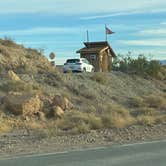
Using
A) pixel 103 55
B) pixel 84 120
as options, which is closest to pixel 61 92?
pixel 84 120

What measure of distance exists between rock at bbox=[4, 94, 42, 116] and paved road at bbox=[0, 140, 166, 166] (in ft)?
46.1

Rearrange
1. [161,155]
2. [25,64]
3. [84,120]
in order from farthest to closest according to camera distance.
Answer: [25,64] → [84,120] → [161,155]

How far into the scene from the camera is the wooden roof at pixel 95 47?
7194cm

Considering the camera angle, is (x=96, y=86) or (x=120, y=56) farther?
(x=120, y=56)

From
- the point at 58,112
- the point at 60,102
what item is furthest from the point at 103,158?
the point at 60,102

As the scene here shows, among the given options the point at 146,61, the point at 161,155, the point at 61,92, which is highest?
the point at 146,61

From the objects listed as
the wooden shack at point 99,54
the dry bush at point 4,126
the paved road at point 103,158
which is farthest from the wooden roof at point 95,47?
the paved road at point 103,158

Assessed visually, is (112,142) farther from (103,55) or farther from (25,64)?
(103,55)

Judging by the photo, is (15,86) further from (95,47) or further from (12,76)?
(95,47)

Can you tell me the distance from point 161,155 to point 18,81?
73.6 ft

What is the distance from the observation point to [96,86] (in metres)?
44.2

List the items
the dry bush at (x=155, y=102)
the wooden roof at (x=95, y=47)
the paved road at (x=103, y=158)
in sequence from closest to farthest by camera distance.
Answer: the paved road at (x=103, y=158) < the dry bush at (x=155, y=102) < the wooden roof at (x=95, y=47)

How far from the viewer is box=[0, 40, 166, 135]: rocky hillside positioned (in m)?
25.9

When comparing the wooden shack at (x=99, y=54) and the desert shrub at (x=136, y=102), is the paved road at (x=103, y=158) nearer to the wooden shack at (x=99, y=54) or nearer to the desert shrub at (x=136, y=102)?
the desert shrub at (x=136, y=102)
